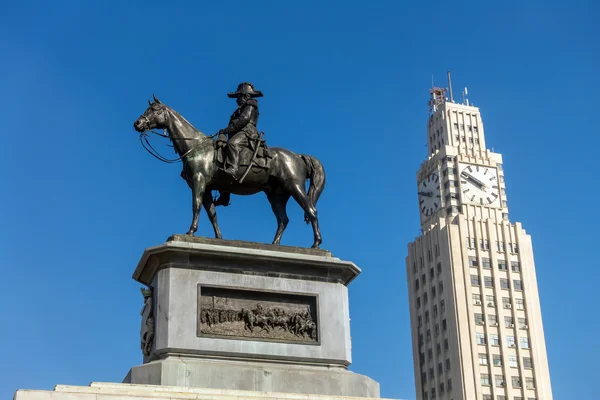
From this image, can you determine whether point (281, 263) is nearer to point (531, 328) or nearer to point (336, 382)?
point (336, 382)

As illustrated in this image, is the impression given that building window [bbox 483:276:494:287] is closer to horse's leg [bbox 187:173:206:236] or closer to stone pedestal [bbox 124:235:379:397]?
stone pedestal [bbox 124:235:379:397]

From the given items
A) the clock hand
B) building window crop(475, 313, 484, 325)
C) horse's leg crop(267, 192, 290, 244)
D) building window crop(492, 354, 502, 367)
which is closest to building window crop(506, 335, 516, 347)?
building window crop(492, 354, 502, 367)

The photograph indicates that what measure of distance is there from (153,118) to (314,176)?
3.97 m

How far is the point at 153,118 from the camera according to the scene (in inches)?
776

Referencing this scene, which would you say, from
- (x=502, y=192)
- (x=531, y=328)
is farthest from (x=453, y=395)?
(x=502, y=192)

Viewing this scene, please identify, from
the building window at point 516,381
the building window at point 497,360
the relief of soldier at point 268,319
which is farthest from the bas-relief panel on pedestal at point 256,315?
the building window at point 516,381

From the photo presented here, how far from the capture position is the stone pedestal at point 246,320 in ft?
56.4

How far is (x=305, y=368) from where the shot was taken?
705 inches

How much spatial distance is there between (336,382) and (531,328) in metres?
71.4

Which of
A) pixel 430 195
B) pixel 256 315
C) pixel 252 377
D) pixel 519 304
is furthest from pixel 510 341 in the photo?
pixel 252 377

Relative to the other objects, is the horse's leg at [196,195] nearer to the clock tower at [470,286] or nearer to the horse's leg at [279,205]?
the horse's leg at [279,205]

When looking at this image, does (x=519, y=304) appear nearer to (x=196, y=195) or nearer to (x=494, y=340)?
(x=494, y=340)

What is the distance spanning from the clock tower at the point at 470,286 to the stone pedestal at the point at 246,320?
63.7m

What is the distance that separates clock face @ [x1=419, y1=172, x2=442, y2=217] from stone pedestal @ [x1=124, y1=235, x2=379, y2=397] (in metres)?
75.3
